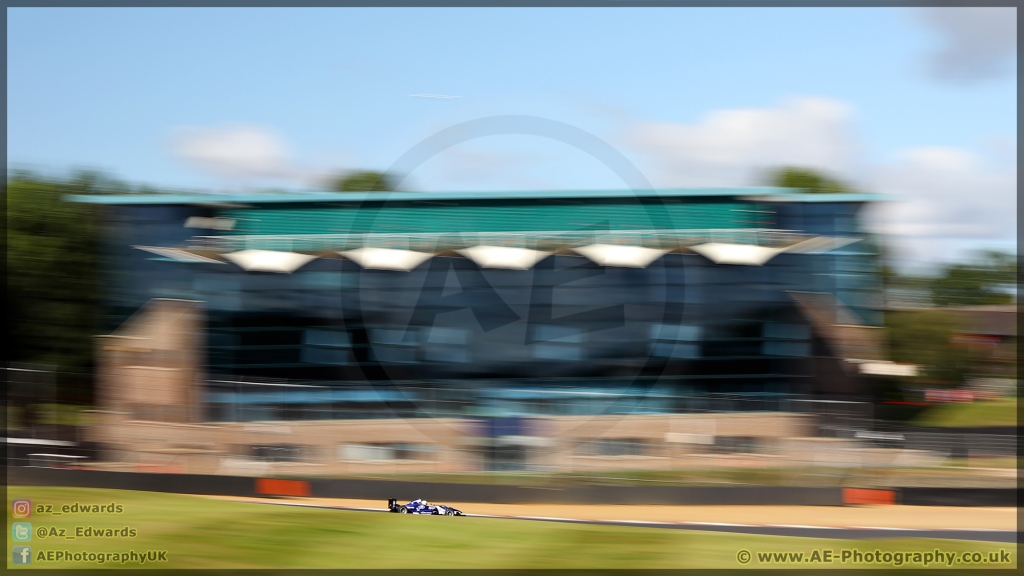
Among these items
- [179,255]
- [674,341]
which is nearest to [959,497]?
[674,341]

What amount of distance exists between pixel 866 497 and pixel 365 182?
7484 millimetres

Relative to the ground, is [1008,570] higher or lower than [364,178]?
lower

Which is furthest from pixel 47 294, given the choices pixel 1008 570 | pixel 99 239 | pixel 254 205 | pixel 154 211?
pixel 1008 570

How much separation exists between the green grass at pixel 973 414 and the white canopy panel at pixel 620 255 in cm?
471

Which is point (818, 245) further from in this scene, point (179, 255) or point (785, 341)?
point (179, 255)

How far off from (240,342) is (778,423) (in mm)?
7168

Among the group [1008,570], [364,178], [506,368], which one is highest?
[364,178]

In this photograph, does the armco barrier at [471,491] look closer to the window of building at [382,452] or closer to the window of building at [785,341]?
the window of building at [382,452]

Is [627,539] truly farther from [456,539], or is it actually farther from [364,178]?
[364,178]

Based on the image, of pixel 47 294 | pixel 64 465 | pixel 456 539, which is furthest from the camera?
pixel 47 294

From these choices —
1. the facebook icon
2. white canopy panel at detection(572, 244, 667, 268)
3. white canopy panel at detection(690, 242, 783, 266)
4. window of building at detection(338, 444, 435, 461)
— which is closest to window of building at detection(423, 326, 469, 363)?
window of building at detection(338, 444, 435, 461)

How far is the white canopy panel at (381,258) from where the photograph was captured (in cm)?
1064

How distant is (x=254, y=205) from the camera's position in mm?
10109

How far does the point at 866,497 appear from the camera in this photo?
945 centimetres
